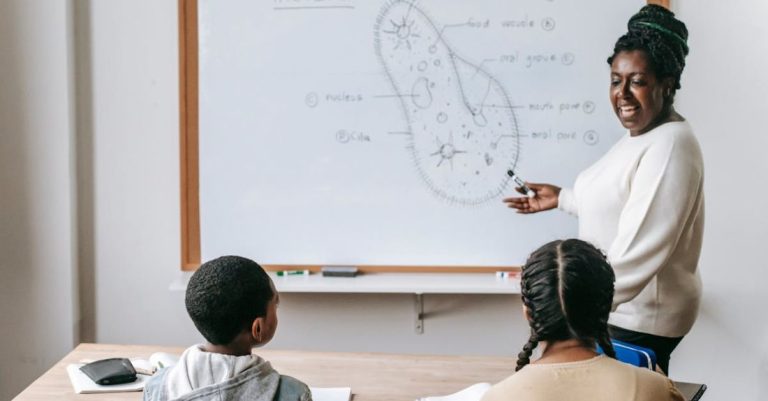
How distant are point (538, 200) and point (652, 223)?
0.63 metres

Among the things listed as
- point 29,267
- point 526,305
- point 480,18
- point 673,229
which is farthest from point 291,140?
point 526,305

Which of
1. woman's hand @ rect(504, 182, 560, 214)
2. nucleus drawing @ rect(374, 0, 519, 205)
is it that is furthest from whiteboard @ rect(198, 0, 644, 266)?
woman's hand @ rect(504, 182, 560, 214)

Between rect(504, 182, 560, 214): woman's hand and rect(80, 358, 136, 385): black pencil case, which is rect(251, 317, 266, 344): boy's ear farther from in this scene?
rect(504, 182, 560, 214): woman's hand

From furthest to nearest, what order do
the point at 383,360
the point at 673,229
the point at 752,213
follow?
the point at 752,213 → the point at 383,360 → the point at 673,229

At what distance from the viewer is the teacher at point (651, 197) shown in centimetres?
209

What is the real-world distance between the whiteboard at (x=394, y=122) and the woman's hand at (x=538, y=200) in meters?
0.38

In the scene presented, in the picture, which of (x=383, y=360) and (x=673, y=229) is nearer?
(x=673, y=229)

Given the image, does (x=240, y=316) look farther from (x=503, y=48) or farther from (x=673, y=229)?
(x=503, y=48)

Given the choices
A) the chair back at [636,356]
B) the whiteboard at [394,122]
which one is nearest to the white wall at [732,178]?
the whiteboard at [394,122]

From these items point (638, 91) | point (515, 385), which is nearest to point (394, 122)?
point (638, 91)

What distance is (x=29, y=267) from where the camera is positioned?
3170 mm

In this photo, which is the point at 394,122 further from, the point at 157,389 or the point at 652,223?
the point at 157,389

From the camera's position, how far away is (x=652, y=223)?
2.09m

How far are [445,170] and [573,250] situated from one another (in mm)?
1638
